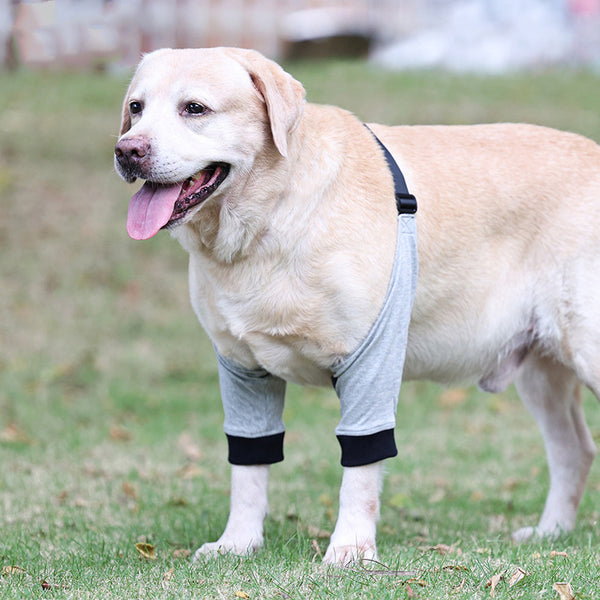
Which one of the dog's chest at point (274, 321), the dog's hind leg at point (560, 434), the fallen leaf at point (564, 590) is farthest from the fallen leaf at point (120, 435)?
the fallen leaf at point (564, 590)

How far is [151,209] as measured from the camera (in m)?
3.51

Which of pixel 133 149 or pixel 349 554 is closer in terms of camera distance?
pixel 133 149

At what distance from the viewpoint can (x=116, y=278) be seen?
10.1 m

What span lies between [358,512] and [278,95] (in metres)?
1.63

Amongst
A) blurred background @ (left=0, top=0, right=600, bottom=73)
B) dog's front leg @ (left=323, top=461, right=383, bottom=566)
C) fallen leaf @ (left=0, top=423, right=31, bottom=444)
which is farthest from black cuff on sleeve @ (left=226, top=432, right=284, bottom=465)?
blurred background @ (left=0, top=0, right=600, bottom=73)

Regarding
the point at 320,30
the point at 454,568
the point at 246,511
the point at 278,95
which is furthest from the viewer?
the point at 320,30

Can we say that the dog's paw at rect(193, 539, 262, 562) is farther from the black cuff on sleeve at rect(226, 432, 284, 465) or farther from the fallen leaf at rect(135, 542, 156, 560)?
the black cuff on sleeve at rect(226, 432, 284, 465)

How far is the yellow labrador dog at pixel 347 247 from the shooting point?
3.57 meters

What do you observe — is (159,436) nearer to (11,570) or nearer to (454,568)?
(11,570)

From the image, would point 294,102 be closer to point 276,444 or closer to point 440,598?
point 276,444

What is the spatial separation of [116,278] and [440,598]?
7439 mm

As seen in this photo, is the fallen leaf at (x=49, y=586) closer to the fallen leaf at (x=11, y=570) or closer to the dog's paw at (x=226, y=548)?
the fallen leaf at (x=11, y=570)

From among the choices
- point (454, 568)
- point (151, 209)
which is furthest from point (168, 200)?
point (454, 568)

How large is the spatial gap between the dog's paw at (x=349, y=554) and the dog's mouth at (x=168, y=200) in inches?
54.6
